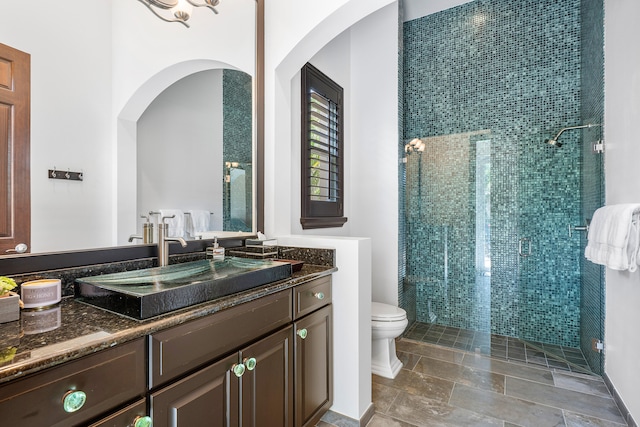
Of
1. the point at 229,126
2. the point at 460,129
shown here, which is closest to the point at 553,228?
Result: the point at 460,129

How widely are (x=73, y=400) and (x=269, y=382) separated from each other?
2.43 feet

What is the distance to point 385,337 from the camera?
2373 millimetres

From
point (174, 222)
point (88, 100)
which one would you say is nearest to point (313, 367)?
point (174, 222)

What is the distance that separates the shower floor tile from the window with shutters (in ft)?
4.40

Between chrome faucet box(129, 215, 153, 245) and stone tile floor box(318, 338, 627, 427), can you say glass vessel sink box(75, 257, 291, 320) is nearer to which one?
chrome faucet box(129, 215, 153, 245)

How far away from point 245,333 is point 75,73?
46.1 inches

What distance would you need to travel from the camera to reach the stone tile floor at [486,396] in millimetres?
1884

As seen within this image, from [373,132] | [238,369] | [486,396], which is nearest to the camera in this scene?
[238,369]

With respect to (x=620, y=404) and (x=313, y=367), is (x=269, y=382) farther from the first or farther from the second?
(x=620, y=404)

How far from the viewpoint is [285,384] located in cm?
144

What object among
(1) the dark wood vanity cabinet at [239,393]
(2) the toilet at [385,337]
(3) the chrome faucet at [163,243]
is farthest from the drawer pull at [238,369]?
(2) the toilet at [385,337]

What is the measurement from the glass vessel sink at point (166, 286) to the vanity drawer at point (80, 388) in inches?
5.0

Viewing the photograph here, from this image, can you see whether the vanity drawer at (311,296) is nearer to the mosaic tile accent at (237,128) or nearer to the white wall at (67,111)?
the mosaic tile accent at (237,128)

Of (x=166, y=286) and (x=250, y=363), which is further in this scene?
(x=250, y=363)
